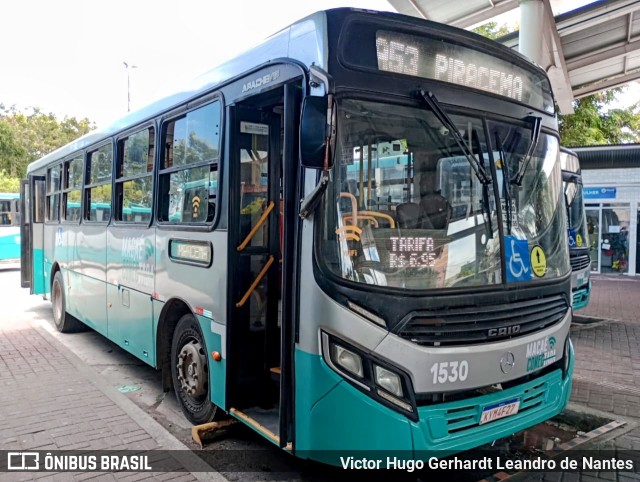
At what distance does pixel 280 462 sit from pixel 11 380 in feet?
12.3

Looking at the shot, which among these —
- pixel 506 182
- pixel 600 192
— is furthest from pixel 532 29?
pixel 600 192

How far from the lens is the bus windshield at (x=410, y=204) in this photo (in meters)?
3.13

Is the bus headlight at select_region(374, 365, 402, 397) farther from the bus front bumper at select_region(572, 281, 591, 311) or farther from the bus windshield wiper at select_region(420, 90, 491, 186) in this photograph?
the bus front bumper at select_region(572, 281, 591, 311)

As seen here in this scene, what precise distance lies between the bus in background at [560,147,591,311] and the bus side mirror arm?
6655 millimetres

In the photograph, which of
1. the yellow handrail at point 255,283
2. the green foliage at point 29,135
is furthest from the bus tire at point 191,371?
the green foliage at point 29,135

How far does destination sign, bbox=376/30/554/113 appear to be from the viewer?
10.9ft

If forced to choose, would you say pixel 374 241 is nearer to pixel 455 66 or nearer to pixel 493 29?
pixel 455 66

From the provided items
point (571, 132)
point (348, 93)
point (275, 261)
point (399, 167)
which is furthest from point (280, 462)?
point (571, 132)

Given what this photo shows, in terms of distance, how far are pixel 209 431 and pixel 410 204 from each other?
2487 mm

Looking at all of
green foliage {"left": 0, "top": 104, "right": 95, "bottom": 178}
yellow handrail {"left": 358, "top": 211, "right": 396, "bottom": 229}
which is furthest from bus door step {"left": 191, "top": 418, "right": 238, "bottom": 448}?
green foliage {"left": 0, "top": 104, "right": 95, "bottom": 178}

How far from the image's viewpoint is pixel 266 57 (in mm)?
3727

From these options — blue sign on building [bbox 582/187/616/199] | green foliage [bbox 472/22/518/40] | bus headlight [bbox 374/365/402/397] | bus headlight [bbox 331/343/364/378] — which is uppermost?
green foliage [bbox 472/22/518/40]

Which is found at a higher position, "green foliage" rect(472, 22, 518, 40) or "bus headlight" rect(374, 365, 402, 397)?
"green foliage" rect(472, 22, 518, 40)

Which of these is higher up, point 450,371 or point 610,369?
point 450,371
